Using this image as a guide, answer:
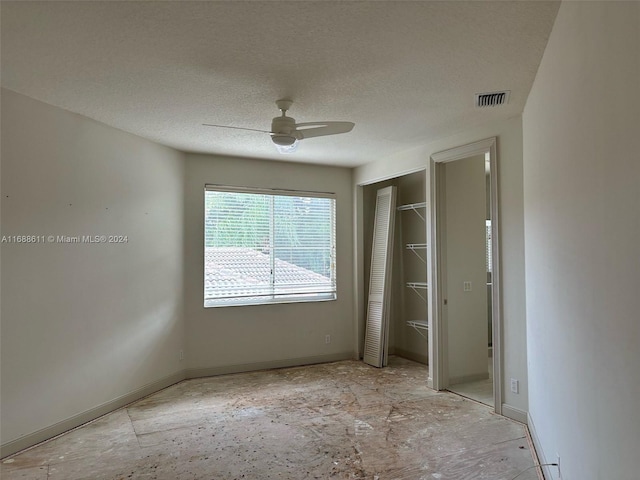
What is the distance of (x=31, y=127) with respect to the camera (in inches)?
122

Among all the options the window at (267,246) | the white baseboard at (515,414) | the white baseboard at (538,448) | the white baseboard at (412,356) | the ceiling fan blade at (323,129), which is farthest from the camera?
the white baseboard at (412,356)

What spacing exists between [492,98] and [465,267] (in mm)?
2094

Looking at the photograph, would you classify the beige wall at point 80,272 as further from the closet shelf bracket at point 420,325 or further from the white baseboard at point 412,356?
the white baseboard at point 412,356

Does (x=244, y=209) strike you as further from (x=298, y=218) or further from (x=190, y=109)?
(x=190, y=109)

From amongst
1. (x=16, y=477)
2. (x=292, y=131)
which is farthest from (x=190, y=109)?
(x=16, y=477)

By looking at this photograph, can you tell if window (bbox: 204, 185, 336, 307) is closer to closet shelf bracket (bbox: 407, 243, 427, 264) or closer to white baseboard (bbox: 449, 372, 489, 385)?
closet shelf bracket (bbox: 407, 243, 427, 264)

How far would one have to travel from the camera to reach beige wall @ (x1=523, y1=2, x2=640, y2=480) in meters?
1.20

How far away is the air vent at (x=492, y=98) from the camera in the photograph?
297cm

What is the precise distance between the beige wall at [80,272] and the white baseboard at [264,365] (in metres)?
0.27

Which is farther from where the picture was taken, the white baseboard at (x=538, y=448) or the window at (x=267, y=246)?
the window at (x=267, y=246)

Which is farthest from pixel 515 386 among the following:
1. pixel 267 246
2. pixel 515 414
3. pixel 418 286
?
pixel 267 246

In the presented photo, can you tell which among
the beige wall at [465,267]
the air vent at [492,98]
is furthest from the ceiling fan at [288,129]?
the beige wall at [465,267]

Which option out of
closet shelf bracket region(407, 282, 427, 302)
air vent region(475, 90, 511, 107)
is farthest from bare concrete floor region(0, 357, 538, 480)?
air vent region(475, 90, 511, 107)

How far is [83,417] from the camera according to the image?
137 inches
